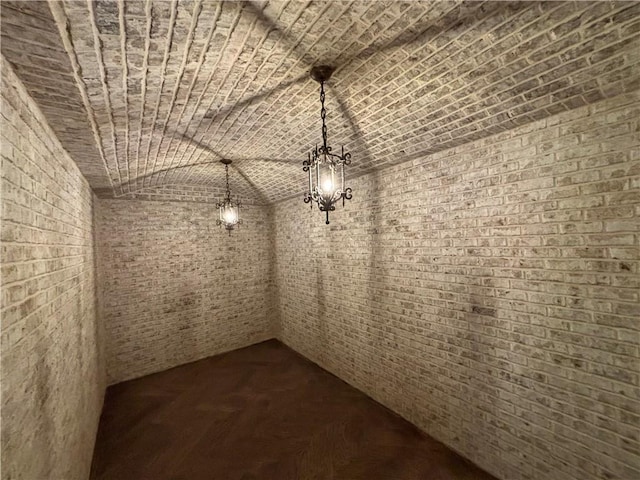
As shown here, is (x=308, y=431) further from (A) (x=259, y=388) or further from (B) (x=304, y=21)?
(B) (x=304, y=21)

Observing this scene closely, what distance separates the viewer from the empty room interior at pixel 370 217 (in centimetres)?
162

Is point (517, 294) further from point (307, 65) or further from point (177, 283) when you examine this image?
point (177, 283)

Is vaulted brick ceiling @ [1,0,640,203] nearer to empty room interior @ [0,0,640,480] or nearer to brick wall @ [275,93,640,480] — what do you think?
empty room interior @ [0,0,640,480]

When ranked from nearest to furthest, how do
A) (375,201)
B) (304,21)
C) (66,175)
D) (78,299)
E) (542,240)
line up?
(304,21), (542,240), (66,175), (78,299), (375,201)

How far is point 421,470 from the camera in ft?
9.61

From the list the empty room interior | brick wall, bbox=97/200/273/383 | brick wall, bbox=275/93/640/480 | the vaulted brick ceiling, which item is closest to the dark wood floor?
the empty room interior

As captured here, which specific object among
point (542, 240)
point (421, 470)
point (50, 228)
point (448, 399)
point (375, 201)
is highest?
point (375, 201)

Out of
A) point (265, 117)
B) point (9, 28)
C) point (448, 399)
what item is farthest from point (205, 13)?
point (448, 399)

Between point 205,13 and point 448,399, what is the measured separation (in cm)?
386

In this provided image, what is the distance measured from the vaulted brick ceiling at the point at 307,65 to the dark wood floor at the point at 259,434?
328 centimetres

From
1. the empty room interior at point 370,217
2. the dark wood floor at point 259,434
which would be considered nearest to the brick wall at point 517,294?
the empty room interior at point 370,217

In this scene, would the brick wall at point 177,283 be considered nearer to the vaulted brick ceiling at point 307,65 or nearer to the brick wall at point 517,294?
the vaulted brick ceiling at point 307,65

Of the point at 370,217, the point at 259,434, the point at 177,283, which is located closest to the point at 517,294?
the point at 370,217

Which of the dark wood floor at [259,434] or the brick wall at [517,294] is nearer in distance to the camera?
the brick wall at [517,294]
